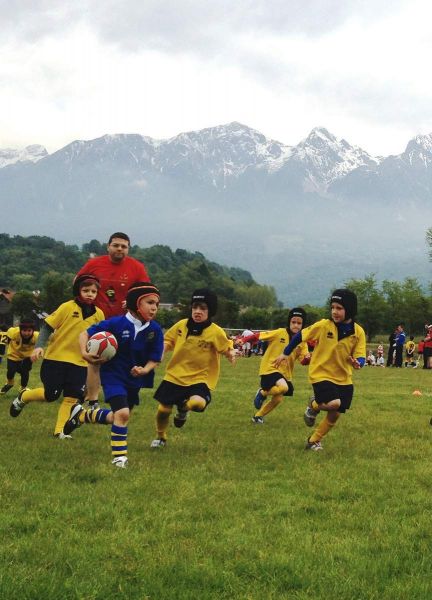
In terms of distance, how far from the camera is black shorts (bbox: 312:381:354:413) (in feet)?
29.1

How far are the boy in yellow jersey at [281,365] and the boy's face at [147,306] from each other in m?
3.91

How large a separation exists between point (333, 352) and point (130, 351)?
3.03 meters

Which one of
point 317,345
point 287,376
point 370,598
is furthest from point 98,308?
point 370,598

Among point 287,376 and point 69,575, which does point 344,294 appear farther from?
point 69,575

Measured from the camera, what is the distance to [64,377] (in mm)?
9102

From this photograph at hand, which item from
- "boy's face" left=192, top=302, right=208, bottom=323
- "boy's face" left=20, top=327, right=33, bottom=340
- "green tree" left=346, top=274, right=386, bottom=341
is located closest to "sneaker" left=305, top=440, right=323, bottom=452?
"boy's face" left=192, top=302, right=208, bottom=323

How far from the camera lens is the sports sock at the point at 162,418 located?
8594mm

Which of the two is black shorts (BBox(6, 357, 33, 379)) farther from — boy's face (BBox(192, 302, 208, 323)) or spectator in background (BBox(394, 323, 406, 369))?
spectator in background (BBox(394, 323, 406, 369))

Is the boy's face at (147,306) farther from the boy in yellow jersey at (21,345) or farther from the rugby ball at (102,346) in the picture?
the boy in yellow jersey at (21,345)

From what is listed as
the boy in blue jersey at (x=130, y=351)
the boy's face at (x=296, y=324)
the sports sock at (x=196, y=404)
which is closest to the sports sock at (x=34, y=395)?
the boy in blue jersey at (x=130, y=351)

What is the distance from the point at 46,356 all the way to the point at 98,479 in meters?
3.12

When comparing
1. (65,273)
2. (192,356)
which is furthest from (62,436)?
(65,273)

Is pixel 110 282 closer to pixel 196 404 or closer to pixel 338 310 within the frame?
pixel 196 404

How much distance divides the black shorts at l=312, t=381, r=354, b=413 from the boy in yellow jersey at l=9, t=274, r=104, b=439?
11.2 feet
